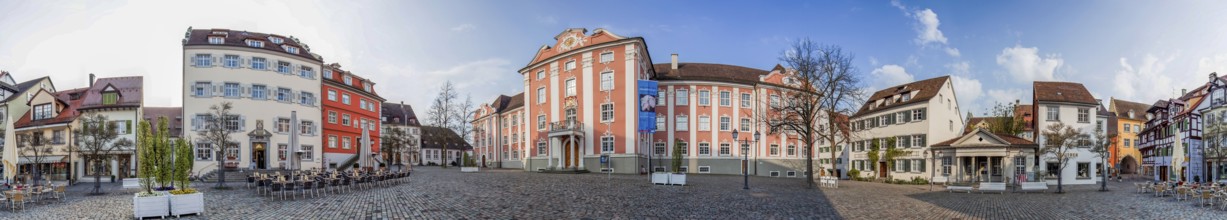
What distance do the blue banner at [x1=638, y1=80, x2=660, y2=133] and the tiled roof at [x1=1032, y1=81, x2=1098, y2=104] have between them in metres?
24.9

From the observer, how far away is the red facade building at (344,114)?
175 ft

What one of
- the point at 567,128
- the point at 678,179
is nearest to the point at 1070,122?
the point at 678,179

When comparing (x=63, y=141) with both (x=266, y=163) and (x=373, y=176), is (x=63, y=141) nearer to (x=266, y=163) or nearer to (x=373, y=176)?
(x=266, y=163)

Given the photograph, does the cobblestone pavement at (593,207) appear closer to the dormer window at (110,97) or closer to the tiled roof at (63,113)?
the dormer window at (110,97)

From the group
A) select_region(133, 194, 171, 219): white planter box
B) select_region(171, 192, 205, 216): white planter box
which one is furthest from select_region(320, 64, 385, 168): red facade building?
select_region(133, 194, 171, 219): white planter box

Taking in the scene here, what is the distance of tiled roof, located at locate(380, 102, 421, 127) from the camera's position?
300 ft

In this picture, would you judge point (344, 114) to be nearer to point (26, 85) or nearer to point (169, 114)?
point (169, 114)

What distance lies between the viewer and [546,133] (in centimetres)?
5181

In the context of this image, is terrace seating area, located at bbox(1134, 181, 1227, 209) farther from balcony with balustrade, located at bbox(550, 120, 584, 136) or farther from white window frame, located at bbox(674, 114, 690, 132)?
balcony with balustrade, located at bbox(550, 120, 584, 136)

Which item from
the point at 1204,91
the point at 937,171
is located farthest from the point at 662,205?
the point at 1204,91

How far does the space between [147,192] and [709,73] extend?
1723 inches

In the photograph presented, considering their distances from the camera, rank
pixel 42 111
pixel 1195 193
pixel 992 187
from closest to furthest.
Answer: pixel 1195 193 < pixel 992 187 < pixel 42 111

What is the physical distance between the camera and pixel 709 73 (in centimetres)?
5506

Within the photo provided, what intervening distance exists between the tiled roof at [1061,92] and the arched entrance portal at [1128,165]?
41437 mm
